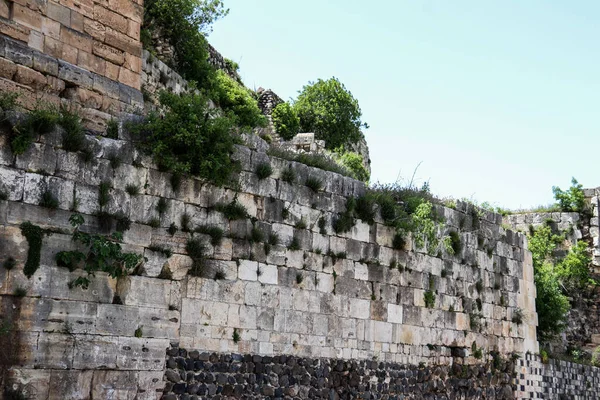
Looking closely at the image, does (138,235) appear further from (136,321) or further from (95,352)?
(95,352)

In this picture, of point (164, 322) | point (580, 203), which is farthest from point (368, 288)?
point (580, 203)

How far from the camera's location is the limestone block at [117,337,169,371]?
10234mm

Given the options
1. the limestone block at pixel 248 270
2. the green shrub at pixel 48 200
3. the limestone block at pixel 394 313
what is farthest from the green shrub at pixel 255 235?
the limestone block at pixel 394 313

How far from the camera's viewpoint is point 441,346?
50.9ft

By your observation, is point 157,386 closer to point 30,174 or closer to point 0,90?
point 30,174

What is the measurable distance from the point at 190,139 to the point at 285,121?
1595 centimetres

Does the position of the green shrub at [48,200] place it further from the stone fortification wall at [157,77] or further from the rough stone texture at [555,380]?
the rough stone texture at [555,380]

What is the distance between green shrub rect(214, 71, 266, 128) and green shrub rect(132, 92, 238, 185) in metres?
9.02

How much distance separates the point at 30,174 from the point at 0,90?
1.99 metres

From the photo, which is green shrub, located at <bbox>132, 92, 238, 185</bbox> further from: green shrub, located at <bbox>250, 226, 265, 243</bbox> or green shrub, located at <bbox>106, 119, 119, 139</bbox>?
green shrub, located at <bbox>250, 226, 265, 243</bbox>

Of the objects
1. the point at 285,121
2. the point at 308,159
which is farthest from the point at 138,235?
the point at 285,121

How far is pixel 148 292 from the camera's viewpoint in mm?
10633

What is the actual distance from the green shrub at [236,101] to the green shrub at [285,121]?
4.79 m

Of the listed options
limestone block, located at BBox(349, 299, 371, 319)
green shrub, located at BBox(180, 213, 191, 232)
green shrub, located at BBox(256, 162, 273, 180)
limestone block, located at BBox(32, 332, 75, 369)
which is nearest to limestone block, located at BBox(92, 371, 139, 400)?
limestone block, located at BBox(32, 332, 75, 369)
